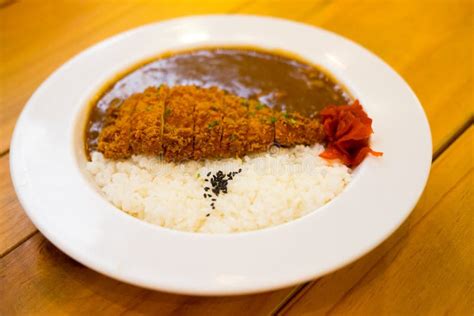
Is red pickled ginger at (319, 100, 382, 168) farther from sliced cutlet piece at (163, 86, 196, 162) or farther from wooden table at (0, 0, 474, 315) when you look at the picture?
sliced cutlet piece at (163, 86, 196, 162)

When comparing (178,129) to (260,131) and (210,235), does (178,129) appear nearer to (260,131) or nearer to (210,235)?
(260,131)

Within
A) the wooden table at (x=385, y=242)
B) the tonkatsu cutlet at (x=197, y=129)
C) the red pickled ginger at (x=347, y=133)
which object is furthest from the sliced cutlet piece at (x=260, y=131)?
the wooden table at (x=385, y=242)

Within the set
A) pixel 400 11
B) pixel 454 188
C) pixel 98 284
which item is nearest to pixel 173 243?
pixel 98 284

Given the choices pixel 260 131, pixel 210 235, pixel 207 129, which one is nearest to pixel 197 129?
A: pixel 207 129

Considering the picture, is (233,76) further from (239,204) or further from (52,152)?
(52,152)

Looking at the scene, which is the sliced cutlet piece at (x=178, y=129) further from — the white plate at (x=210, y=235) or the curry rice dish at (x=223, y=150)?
the white plate at (x=210, y=235)
